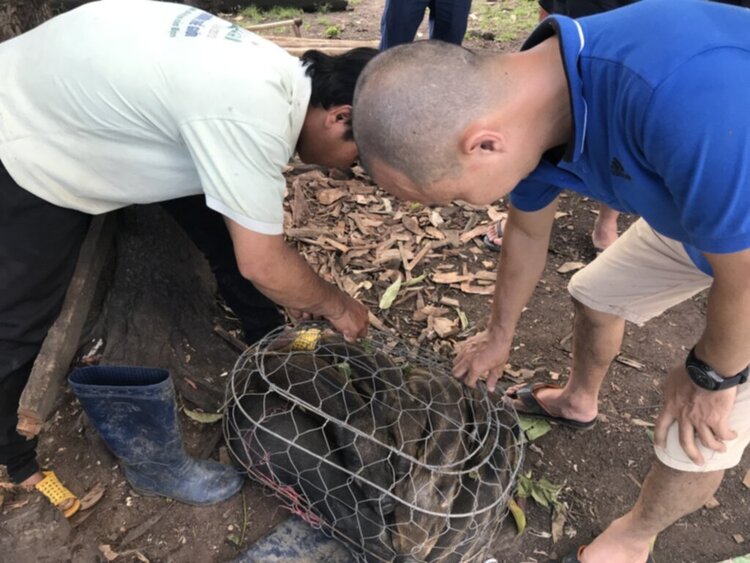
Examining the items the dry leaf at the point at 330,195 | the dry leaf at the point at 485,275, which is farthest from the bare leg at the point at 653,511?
the dry leaf at the point at 330,195

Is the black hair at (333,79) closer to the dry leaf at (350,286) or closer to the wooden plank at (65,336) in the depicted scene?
the wooden plank at (65,336)

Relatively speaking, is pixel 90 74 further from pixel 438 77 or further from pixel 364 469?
pixel 364 469

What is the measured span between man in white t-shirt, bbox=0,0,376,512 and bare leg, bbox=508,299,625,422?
118 centimetres

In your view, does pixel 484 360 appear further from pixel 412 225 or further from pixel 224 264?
pixel 412 225

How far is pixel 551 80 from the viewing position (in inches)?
59.7

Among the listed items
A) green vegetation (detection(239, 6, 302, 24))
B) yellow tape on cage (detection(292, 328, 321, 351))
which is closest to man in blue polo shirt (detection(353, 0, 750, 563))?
yellow tape on cage (detection(292, 328, 321, 351))

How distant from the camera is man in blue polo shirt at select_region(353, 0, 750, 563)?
4.16 feet

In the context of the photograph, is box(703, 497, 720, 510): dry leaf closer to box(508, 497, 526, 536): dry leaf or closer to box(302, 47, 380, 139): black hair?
box(508, 497, 526, 536): dry leaf

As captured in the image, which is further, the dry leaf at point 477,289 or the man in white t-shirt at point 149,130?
the dry leaf at point 477,289

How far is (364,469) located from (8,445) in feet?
4.71

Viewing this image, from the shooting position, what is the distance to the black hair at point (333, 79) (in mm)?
2027

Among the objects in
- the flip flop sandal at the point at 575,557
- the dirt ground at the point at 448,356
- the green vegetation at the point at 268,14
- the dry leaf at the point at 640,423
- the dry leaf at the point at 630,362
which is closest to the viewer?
the flip flop sandal at the point at 575,557

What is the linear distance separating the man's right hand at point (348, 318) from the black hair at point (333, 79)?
2.36ft

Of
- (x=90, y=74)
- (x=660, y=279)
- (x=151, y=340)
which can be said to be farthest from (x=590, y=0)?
(x=151, y=340)
